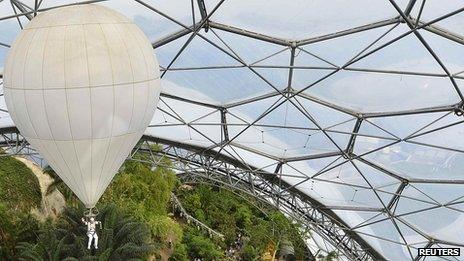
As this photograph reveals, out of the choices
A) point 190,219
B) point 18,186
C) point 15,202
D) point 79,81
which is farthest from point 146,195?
point 79,81

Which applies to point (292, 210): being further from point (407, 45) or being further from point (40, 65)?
point (40, 65)

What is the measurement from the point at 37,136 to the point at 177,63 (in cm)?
659

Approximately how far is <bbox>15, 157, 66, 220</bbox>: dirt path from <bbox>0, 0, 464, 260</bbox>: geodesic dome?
2.42 meters

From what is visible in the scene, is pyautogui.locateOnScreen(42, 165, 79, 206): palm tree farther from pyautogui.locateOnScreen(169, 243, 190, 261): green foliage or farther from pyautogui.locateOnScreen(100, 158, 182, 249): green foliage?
pyautogui.locateOnScreen(169, 243, 190, 261): green foliage

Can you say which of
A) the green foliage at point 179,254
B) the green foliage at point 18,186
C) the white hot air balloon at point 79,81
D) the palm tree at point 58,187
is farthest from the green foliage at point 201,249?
the white hot air balloon at point 79,81

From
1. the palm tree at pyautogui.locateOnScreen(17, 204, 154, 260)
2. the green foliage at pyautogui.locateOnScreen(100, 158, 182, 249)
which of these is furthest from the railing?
the palm tree at pyautogui.locateOnScreen(17, 204, 154, 260)

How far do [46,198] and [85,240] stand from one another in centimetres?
632

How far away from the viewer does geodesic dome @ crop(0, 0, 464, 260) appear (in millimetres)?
14414

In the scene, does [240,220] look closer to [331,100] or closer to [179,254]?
[179,254]

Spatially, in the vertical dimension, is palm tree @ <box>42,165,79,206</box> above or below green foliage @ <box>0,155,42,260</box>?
above

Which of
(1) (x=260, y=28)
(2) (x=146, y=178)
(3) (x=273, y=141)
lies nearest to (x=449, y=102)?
(1) (x=260, y=28)

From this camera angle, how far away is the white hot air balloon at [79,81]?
1188cm

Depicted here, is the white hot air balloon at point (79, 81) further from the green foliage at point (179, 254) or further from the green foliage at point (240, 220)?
the green foliage at point (240, 220)

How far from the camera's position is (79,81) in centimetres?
1198
